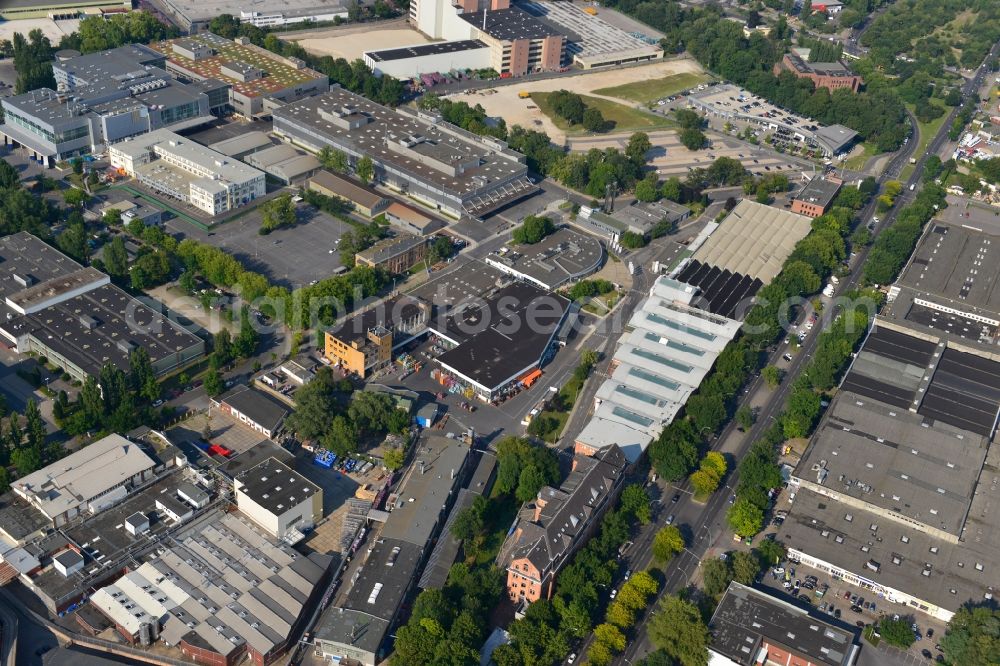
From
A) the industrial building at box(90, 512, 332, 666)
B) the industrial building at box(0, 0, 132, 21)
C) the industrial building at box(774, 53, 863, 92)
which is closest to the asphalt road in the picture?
the industrial building at box(90, 512, 332, 666)

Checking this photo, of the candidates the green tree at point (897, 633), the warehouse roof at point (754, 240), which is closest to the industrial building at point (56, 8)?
the warehouse roof at point (754, 240)

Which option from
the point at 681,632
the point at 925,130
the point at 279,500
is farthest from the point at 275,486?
the point at 925,130

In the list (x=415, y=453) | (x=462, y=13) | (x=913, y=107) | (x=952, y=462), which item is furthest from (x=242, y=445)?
(x=913, y=107)

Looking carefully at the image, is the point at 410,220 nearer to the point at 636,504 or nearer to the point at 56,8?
the point at 636,504

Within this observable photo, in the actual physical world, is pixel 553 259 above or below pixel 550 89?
below

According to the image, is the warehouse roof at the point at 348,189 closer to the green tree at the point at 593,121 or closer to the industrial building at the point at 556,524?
the green tree at the point at 593,121

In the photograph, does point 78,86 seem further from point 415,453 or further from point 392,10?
point 415,453
